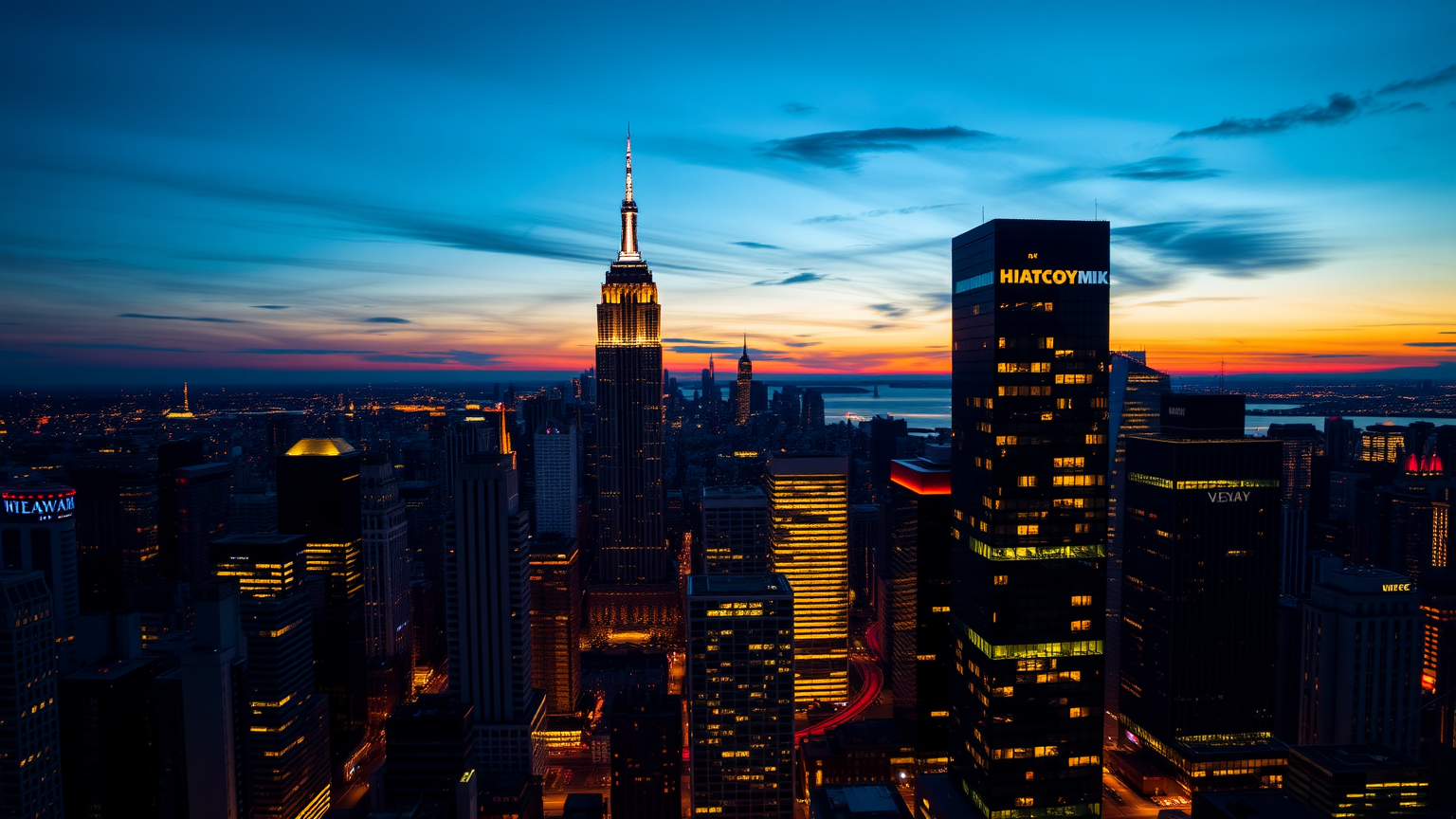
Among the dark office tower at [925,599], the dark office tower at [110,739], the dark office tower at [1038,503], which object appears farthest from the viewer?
the dark office tower at [925,599]

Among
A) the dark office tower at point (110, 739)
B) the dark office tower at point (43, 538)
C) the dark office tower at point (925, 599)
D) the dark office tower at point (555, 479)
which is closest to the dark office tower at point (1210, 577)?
the dark office tower at point (925, 599)

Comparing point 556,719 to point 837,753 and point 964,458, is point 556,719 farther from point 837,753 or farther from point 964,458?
point 964,458

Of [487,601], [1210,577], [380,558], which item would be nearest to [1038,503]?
[1210,577]

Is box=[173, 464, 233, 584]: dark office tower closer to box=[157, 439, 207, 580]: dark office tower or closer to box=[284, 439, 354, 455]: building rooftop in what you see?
box=[157, 439, 207, 580]: dark office tower

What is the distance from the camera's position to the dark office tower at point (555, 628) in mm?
121312

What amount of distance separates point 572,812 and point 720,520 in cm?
6088

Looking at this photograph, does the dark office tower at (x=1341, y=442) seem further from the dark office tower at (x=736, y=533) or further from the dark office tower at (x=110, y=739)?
the dark office tower at (x=110, y=739)

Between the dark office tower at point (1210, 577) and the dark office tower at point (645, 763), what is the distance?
183 ft

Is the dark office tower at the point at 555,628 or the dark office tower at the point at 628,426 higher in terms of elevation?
the dark office tower at the point at 628,426

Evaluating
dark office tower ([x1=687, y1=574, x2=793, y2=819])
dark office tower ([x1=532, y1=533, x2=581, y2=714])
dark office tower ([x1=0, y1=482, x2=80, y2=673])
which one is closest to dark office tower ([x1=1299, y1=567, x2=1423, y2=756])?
dark office tower ([x1=687, y1=574, x2=793, y2=819])

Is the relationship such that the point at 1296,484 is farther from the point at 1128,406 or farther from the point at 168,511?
the point at 168,511

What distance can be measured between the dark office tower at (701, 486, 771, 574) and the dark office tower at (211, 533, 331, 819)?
6114 centimetres

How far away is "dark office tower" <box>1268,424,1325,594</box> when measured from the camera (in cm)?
13662

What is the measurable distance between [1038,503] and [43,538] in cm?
9898
